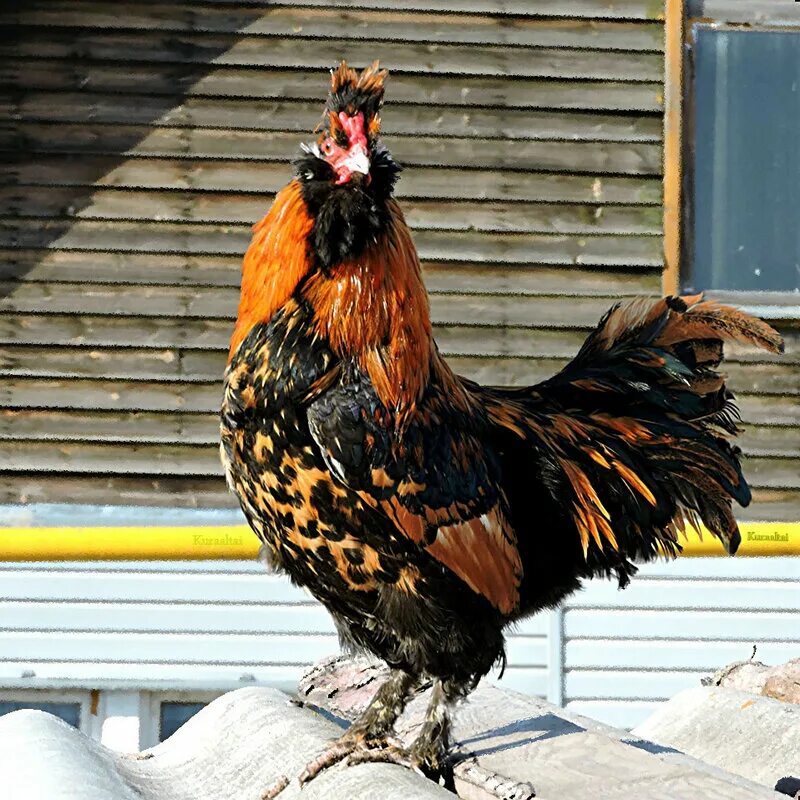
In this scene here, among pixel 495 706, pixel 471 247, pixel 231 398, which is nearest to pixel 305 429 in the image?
pixel 231 398

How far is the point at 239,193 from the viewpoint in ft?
25.0

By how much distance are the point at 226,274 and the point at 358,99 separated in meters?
4.77

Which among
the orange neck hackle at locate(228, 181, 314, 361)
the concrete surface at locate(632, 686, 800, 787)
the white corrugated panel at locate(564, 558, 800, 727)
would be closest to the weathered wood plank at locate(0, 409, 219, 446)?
the white corrugated panel at locate(564, 558, 800, 727)

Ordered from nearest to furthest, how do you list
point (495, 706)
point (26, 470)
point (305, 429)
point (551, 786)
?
point (551, 786) < point (305, 429) < point (495, 706) < point (26, 470)

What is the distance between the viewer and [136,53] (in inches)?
297

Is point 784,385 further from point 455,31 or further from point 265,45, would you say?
point 265,45

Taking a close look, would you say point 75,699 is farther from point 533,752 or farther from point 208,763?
point 533,752

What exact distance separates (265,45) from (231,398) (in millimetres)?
5209

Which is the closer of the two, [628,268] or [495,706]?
[495,706]

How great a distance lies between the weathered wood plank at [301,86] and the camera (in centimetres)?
754

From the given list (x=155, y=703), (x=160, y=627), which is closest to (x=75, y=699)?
(x=155, y=703)

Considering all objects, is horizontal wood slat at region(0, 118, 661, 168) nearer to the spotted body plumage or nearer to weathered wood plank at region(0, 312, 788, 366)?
weathered wood plank at region(0, 312, 788, 366)

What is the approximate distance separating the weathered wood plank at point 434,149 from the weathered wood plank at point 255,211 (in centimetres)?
25

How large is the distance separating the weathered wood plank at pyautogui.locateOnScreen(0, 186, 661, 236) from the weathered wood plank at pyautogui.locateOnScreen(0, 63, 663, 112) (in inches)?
21.7
